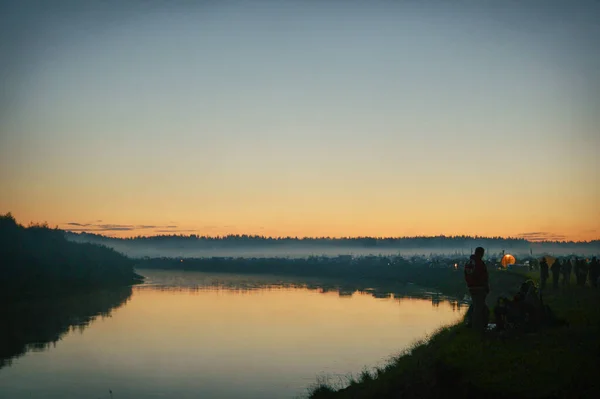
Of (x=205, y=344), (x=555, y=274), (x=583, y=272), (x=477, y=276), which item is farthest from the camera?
(x=205, y=344)

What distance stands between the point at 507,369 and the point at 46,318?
59.4 m

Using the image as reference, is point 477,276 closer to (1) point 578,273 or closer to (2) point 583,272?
(1) point 578,273

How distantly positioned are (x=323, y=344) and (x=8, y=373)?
1975cm

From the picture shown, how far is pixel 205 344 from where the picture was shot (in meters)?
46.2

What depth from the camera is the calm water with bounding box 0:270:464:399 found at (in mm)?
32500

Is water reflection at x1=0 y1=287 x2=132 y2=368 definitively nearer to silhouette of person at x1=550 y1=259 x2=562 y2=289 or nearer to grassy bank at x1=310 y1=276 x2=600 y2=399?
grassy bank at x1=310 y1=276 x2=600 y2=399

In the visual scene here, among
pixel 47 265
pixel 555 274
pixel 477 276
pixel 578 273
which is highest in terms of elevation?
pixel 477 276

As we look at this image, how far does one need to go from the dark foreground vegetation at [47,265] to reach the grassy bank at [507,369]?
253 ft

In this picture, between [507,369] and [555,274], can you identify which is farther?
[555,274]

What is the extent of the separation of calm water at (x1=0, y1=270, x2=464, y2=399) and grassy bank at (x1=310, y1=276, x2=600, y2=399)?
9.29 meters

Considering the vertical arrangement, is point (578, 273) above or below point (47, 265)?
above

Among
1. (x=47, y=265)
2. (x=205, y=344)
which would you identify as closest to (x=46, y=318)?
(x=205, y=344)

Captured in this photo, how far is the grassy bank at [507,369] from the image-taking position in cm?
1514

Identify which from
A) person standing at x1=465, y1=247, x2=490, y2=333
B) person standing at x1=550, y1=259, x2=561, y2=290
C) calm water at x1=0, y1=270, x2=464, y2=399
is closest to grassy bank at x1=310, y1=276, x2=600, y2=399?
person standing at x1=465, y1=247, x2=490, y2=333
